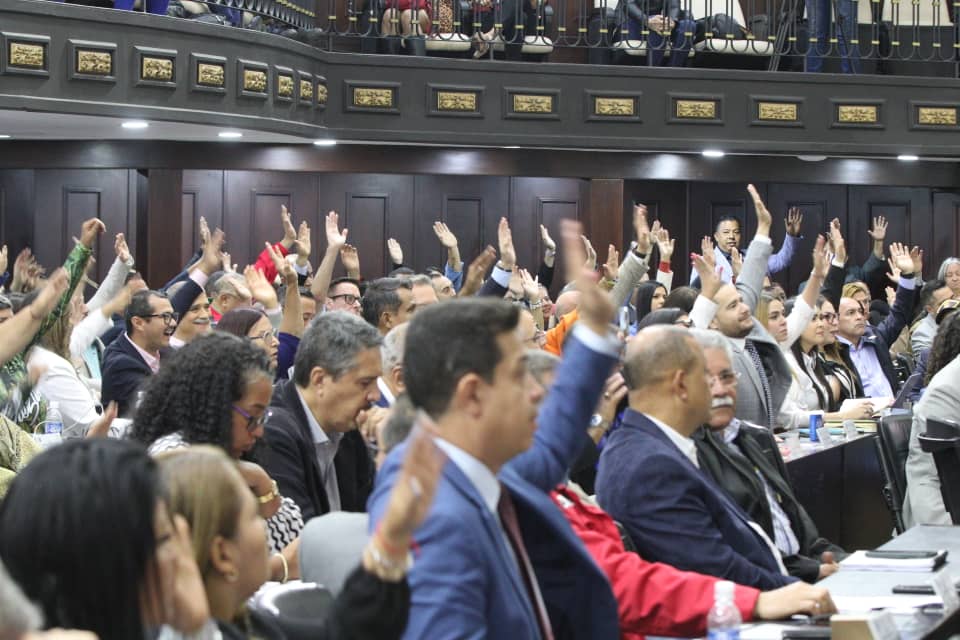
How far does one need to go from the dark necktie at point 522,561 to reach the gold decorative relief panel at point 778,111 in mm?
10427

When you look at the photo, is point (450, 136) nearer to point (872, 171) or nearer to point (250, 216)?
point (250, 216)

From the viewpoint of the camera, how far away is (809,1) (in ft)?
43.2

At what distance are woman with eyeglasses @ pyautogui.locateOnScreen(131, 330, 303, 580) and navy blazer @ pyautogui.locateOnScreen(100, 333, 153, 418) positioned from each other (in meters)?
2.63

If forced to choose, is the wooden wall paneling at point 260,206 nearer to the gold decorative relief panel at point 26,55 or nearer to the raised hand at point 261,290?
the gold decorative relief panel at point 26,55

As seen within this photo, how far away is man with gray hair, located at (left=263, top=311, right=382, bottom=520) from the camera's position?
179 inches

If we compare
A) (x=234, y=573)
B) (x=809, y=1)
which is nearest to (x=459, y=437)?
(x=234, y=573)

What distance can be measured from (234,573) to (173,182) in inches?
410

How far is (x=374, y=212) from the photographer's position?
14336 mm

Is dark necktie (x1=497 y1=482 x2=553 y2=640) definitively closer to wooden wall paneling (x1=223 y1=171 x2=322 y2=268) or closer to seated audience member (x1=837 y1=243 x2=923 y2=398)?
seated audience member (x1=837 y1=243 x2=923 y2=398)

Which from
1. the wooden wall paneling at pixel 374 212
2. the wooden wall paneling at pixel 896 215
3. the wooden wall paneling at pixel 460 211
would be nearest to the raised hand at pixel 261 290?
the wooden wall paneling at pixel 374 212

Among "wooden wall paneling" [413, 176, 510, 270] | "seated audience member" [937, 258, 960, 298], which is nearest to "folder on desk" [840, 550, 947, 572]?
"seated audience member" [937, 258, 960, 298]

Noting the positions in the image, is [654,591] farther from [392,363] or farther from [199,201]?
[199,201]

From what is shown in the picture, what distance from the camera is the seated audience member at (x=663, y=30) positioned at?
41.8 feet

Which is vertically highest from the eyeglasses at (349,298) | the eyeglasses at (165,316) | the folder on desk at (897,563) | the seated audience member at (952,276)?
the seated audience member at (952,276)
